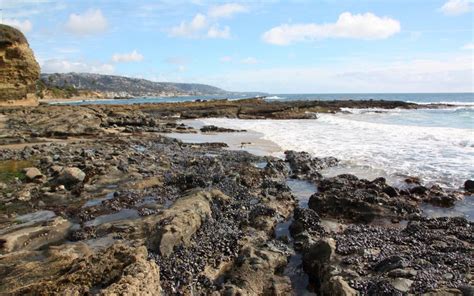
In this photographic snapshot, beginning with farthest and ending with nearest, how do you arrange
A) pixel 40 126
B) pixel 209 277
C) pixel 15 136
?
pixel 40 126 → pixel 15 136 → pixel 209 277

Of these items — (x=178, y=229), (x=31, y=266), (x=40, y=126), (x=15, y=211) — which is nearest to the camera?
(x=31, y=266)

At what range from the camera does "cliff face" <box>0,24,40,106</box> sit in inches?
1394

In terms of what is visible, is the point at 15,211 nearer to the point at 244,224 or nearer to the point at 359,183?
the point at 244,224

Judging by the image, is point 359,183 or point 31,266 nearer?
point 31,266

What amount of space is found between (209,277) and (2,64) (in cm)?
3602

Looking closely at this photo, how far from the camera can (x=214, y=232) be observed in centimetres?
892

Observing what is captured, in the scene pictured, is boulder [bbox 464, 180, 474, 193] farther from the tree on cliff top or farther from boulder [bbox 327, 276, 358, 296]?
the tree on cliff top

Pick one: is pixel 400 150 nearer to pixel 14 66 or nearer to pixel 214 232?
pixel 214 232

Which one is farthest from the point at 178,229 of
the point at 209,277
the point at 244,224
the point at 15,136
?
the point at 15,136

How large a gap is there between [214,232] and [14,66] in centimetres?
3515

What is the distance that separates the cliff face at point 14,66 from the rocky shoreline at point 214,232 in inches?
864

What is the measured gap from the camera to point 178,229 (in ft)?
26.2

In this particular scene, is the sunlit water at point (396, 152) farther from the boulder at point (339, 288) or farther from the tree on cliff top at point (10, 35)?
the tree on cliff top at point (10, 35)

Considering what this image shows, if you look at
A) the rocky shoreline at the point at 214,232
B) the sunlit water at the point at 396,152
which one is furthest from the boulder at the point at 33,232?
the sunlit water at the point at 396,152
